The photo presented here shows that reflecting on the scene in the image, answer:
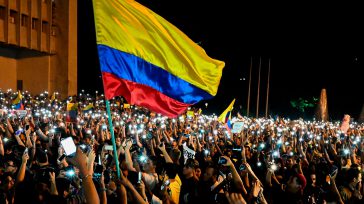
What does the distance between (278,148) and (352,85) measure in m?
36.2

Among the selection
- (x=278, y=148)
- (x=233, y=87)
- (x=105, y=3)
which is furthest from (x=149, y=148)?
(x=233, y=87)

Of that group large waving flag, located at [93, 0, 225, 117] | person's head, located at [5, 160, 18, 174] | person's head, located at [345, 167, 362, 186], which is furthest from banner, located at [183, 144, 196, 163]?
person's head, located at [5, 160, 18, 174]

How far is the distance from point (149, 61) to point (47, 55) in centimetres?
4033

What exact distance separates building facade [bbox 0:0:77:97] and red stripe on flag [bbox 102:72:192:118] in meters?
38.2

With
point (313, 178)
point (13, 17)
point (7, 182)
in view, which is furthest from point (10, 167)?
point (13, 17)

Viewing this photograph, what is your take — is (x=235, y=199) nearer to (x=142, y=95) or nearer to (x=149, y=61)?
(x=142, y=95)

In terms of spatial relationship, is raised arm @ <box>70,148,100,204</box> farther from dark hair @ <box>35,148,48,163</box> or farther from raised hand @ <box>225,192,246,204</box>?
dark hair @ <box>35,148,48,163</box>

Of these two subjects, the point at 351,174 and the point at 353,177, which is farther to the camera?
the point at 351,174

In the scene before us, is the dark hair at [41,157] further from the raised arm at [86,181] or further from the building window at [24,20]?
the building window at [24,20]

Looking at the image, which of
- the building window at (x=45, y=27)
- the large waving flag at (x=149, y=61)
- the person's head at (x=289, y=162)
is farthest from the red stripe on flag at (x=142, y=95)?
the building window at (x=45, y=27)

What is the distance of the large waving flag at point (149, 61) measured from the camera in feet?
21.3

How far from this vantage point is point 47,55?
4547 centimetres

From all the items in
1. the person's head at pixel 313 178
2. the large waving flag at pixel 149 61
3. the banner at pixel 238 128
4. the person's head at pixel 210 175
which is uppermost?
the large waving flag at pixel 149 61

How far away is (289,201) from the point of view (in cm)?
592
